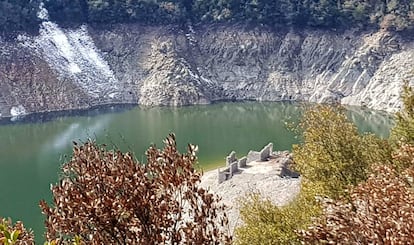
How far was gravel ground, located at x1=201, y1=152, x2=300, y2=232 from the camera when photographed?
30.0m

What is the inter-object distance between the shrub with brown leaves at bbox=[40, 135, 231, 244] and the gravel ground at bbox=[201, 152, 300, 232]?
65.3ft

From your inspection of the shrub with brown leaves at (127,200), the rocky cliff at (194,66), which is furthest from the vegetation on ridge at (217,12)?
the shrub with brown leaves at (127,200)

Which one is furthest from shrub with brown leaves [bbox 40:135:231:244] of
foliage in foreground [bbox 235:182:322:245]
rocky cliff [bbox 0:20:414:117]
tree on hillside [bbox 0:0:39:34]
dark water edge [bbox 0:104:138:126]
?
tree on hillside [bbox 0:0:39:34]

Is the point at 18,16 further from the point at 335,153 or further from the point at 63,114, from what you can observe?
the point at 335,153

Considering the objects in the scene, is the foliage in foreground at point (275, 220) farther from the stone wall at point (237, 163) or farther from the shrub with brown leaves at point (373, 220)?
the stone wall at point (237, 163)

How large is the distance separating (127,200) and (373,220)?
300cm

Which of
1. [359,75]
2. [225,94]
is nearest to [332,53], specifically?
[359,75]

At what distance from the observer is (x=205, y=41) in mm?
79938

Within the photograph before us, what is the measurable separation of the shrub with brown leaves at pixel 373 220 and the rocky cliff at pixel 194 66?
59333 millimetres

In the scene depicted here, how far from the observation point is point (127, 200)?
22.6 feet

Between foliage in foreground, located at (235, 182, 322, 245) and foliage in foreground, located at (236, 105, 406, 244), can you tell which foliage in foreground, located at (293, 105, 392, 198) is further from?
foliage in foreground, located at (235, 182, 322, 245)

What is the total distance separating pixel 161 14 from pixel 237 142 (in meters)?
33.2

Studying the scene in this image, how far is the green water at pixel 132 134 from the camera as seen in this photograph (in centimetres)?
3822

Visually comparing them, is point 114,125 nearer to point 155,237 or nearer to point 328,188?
point 328,188
